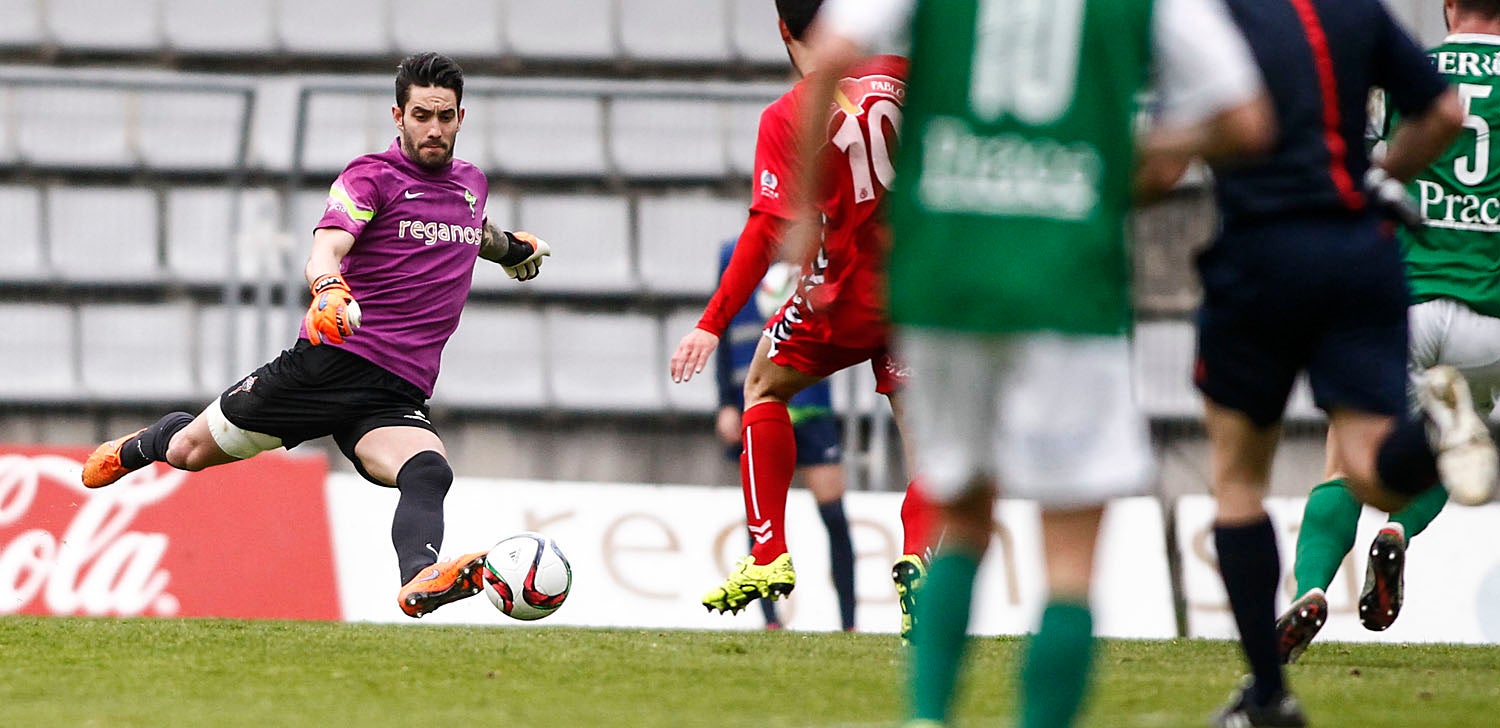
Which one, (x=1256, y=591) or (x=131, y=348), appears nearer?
(x=1256, y=591)

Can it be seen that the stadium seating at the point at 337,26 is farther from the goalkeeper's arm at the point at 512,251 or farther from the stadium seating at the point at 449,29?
the goalkeeper's arm at the point at 512,251

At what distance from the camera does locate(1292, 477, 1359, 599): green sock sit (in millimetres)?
5227

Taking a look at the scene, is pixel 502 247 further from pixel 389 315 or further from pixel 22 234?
pixel 22 234

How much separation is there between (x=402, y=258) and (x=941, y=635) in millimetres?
3330

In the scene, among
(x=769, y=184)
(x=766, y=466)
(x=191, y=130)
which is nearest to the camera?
(x=769, y=184)

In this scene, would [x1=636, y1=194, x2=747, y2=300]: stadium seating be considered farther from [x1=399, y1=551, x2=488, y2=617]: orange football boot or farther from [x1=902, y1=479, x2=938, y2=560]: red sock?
[x1=399, y1=551, x2=488, y2=617]: orange football boot

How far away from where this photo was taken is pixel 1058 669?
283cm

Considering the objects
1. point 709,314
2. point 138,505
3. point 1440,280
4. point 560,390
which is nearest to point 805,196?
point 709,314

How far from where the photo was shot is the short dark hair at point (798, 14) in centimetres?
532

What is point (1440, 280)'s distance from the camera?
552 centimetres

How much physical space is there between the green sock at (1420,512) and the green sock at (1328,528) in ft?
0.74

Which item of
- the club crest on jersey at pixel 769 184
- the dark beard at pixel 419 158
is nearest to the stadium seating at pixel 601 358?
the dark beard at pixel 419 158

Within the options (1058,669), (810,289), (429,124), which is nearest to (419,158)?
(429,124)

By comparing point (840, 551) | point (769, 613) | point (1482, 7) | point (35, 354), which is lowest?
point (769, 613)
